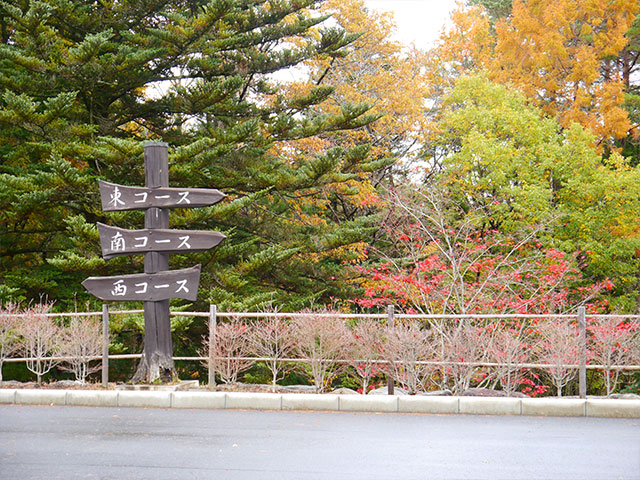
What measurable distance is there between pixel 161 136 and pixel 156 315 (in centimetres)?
1110

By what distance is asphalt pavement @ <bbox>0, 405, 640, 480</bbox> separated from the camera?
5.79 m

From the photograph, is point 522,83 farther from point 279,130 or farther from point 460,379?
point 460,379

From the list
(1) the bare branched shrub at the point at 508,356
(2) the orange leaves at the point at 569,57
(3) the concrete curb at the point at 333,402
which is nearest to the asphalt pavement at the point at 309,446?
(3) the concrete curb at the point at 333,402

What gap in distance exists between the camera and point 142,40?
62.2 ft

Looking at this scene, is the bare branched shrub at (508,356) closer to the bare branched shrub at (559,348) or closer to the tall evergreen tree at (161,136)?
the bare branched shrub at (559,348)

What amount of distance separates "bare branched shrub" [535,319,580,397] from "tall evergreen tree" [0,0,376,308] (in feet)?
27.1

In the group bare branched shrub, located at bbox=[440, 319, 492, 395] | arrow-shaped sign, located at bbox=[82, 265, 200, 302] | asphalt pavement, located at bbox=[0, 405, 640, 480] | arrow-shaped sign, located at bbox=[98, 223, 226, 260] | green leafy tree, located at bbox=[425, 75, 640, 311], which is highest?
green leafy tree, located at bbox=[425, 75, 640, 311]

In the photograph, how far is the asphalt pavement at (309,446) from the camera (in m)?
5.79

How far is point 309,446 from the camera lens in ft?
22.5

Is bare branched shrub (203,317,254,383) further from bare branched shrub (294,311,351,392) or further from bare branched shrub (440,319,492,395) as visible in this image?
bare branched shrub (440,319,492,395)

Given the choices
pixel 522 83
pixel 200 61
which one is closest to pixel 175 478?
pixel 200 61

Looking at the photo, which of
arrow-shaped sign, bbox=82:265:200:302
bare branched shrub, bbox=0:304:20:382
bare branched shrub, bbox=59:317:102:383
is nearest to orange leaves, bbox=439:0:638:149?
arrow-shaped sign, bbox=82:265:200:302

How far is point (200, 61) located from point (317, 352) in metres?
11.5

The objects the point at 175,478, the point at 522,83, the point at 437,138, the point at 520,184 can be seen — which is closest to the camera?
the point at 175,478
